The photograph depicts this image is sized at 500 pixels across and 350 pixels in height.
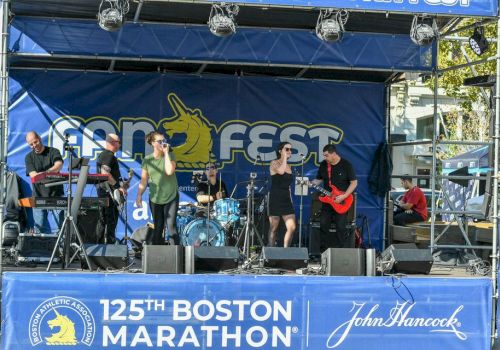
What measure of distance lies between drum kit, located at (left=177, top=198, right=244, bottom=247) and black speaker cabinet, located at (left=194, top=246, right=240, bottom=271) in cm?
200

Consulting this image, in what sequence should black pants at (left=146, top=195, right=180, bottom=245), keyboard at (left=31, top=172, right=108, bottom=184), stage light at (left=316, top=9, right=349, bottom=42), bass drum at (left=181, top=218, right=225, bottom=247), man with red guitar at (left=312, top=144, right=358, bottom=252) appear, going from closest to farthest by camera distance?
1. keyboard at (left=31, top=172, right=108, bottom=184)
2. stage light at (left=316, top=9, right=349, bottom=42)
3. black pants at (left=146, top=195, right=180, bottom=245)
4. bass drum at (left=181, top=218, right=225, bottom=247)
5. man with red guitar at (left=312, top=144, right=358, bottom=252)

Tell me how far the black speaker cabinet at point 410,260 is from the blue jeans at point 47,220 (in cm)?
440

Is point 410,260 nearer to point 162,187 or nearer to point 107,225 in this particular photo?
point 162,187

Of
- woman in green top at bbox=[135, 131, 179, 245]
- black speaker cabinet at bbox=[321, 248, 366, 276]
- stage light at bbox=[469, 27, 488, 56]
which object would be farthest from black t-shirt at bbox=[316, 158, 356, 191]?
black speaker cabinet at bbox=[321, 248, 366, 276]

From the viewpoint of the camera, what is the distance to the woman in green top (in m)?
10.5

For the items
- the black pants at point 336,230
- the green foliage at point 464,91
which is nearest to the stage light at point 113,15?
the black pants at point 336,230

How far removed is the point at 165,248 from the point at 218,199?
360 centimetres

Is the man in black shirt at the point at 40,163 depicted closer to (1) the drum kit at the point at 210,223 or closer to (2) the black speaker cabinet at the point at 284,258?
(1) the drum kit at the point at 210,223

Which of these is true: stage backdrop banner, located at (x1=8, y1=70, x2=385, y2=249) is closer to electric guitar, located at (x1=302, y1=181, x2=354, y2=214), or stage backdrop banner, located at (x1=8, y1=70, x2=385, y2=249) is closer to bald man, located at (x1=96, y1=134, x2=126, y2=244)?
electric guitar, located at (x1=302, y1=181, x2=354, y2=214)

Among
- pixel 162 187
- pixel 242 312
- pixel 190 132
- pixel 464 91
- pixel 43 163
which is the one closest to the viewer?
pixel 242 312

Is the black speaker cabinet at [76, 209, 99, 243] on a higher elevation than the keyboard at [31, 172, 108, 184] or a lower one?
lower

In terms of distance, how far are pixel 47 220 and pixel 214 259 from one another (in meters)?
3.74

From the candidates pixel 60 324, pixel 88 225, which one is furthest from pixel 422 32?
pixel 60 324

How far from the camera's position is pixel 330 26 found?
33.6ft
